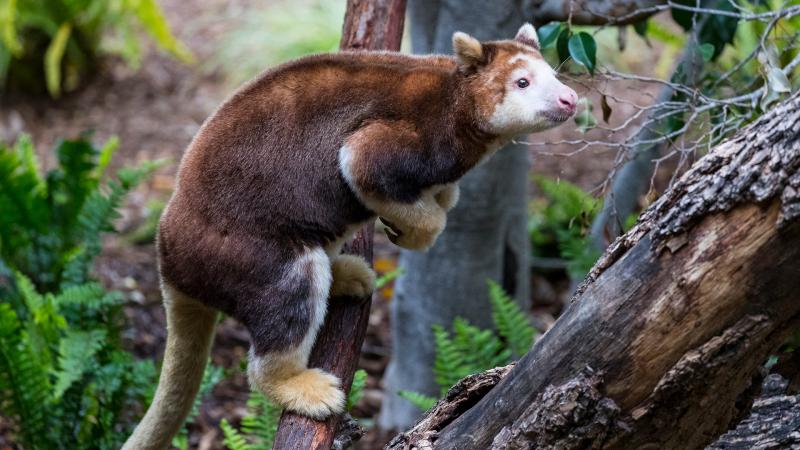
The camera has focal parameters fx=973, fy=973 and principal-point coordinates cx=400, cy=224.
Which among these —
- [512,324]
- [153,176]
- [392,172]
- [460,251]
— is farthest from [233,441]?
[153,176]

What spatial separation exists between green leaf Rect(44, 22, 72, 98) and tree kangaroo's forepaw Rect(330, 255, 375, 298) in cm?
729

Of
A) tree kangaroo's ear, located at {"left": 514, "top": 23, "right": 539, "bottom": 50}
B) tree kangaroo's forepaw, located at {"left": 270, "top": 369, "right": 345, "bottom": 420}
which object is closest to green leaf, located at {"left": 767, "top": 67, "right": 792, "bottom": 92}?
tree kangaroo's ear, located at {"left": 514, "top": 23, "right": 539, "bottom": 50}

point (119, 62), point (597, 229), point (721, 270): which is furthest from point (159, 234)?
point (119, 62)

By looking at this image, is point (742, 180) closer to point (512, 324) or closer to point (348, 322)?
point (348, 322)

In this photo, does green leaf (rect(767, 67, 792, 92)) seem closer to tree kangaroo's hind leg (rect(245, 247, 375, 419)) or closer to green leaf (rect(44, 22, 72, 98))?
tree kangaroo's hind leg (rect(245, 247, 375, 419))

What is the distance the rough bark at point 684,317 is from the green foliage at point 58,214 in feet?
13.5

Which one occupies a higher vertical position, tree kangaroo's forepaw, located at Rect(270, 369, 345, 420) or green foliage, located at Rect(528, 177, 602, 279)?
tree kangaroo's forepaw, located at Rect(270, 369, 345, 420)

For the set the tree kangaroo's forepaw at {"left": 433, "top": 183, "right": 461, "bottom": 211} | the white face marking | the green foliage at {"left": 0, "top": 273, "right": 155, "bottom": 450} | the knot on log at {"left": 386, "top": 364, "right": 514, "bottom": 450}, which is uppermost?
the white face marking

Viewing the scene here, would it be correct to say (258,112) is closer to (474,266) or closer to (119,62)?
(474,266)

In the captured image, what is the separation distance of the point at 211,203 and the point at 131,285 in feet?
14.0

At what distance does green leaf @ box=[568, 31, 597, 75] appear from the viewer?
4.43 m

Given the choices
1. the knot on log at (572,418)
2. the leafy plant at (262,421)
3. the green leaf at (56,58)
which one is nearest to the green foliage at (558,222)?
the leafy plant at (262,421)

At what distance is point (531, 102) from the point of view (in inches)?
154

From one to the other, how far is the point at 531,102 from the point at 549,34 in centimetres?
102
